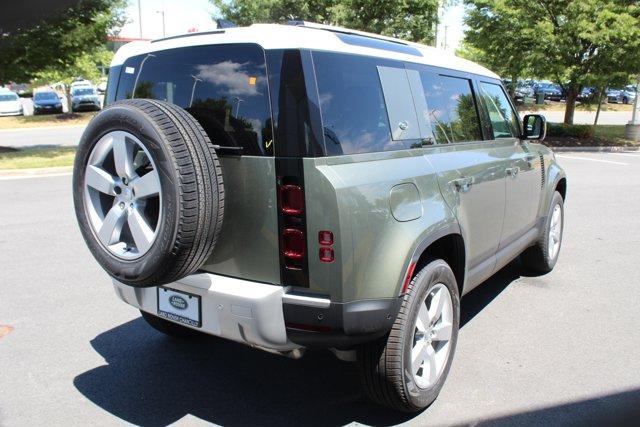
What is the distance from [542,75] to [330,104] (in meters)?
17.4

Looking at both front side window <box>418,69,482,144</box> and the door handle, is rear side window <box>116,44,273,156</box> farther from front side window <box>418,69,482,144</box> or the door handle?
the door handle

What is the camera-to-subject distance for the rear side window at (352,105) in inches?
103

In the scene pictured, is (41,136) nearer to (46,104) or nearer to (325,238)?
(46,104)

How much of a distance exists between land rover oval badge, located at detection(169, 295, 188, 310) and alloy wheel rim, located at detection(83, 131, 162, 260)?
0.33 metres

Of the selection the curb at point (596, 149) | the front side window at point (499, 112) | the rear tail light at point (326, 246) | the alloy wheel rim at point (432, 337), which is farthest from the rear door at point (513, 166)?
the curb at point (596, 149)

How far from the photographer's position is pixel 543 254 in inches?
209

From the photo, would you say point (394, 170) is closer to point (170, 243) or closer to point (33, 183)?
point (170, 243)

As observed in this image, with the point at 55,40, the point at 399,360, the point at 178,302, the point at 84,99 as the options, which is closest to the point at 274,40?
the point at 178,302

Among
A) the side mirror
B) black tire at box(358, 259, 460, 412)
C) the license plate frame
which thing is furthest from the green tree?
the license plate frame

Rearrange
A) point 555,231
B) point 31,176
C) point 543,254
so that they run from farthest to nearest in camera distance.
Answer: point 31,176 → point 555,231 → point 543,254

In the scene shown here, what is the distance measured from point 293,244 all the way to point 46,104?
106ft

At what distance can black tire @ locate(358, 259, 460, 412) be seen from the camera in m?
2.80

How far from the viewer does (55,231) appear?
22.7 ft

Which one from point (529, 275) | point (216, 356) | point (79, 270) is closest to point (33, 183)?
point (79, 270)
